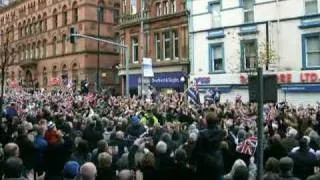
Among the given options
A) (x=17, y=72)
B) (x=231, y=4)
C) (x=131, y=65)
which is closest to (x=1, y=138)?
(x=231, y=4)

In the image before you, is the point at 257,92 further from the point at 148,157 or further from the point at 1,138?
the point at 1,138

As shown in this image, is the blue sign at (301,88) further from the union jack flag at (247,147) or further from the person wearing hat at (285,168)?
the person wearing hat at (285,168)

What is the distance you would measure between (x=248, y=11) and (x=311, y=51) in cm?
541

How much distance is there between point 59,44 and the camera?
6194 centimetres

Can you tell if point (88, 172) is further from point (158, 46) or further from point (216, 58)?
point (158, 46)

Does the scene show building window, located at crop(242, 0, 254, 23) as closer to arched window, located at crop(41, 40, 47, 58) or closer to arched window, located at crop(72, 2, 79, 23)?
arched window, located at crop(72, 2, 79, 23)

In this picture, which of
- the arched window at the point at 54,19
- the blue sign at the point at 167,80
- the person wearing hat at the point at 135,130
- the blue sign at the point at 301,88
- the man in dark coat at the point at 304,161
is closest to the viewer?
the man in dark coat at the point at 304,161

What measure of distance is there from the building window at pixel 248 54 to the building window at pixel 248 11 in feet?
4.66

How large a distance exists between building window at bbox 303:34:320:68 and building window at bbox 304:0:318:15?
141 cm

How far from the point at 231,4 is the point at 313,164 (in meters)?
27.6

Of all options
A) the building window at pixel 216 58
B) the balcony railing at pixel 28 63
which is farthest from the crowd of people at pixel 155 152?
the balcony railing at pixel 28 63

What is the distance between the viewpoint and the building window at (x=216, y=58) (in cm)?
3741

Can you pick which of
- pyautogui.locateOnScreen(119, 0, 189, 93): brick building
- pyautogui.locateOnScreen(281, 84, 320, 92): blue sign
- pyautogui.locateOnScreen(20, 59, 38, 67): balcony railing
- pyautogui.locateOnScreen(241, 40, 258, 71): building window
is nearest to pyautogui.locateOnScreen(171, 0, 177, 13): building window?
pyautogui.locateOnScreen(119, 0, 189, 93): brick building

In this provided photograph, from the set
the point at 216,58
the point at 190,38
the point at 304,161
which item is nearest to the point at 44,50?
the point at 190,38
